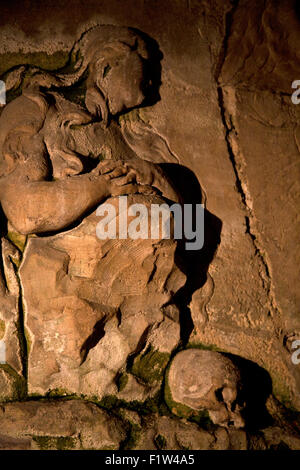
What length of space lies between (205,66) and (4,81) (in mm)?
1300

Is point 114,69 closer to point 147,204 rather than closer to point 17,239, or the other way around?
point 147,204

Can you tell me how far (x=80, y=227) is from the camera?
7.88 ft

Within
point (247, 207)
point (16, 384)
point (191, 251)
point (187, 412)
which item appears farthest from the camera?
point (247, 207)

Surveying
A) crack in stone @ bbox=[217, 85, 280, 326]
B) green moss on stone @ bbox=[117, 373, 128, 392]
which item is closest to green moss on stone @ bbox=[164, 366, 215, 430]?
green moss on stone @ bbox=[117, 373, 128, 392]

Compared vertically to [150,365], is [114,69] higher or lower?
higher

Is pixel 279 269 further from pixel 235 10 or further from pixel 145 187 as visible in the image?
pixel 235 10

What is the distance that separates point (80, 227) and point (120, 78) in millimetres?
962

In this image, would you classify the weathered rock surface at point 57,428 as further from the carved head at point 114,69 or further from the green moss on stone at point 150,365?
the carved head at point 114,69

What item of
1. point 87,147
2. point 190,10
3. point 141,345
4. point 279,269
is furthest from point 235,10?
point 141,345

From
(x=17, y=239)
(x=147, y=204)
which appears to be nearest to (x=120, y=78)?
(x=147, y=204)

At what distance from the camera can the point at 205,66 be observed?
9.91ft

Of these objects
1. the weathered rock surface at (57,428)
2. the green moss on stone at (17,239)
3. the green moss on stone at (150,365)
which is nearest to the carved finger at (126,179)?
the green moss on stone at (17,239)

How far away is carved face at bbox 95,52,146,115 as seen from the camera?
269 cm

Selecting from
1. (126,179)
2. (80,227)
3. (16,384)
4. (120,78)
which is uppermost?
(120,78)
